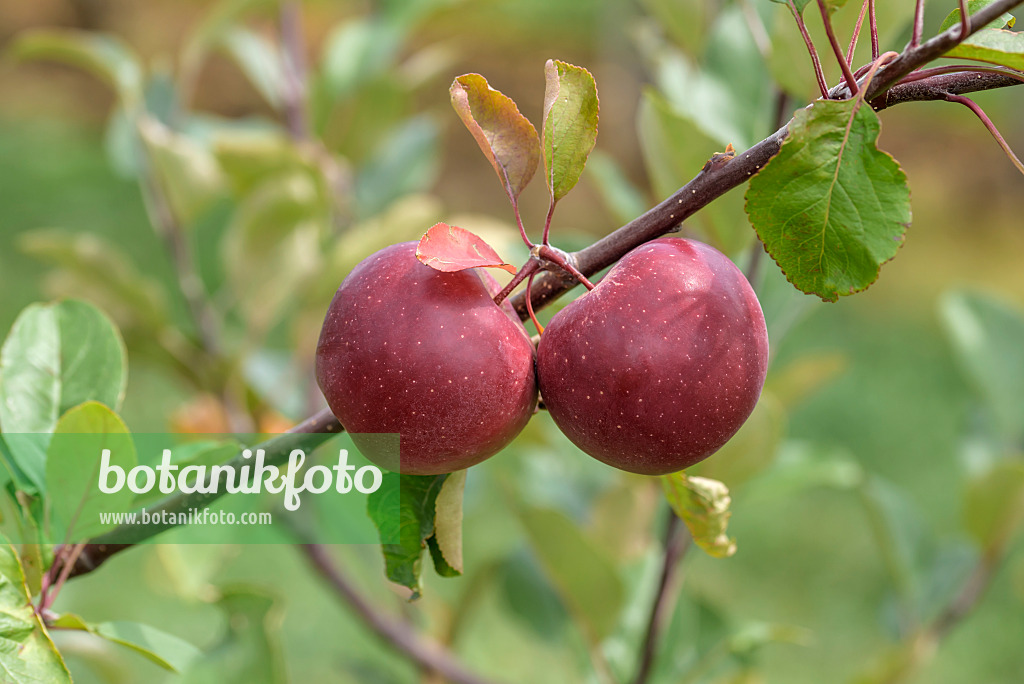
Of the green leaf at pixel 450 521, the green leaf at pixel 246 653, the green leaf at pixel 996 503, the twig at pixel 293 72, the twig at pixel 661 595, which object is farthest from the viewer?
the twig at pixel 293 72

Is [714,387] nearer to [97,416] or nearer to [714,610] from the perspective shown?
[97,416]

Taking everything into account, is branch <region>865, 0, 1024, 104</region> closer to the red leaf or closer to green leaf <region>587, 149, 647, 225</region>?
the red leaf

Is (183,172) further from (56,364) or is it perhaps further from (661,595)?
(661,595)

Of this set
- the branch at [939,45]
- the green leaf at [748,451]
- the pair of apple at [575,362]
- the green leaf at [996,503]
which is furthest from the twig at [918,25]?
the green leaf at [996,503]

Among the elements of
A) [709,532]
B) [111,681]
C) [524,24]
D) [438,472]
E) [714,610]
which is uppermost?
[438,472]

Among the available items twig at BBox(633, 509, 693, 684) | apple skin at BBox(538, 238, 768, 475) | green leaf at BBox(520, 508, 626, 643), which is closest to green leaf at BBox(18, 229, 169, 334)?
green leaf at BBox(520, 508, 626, 643)

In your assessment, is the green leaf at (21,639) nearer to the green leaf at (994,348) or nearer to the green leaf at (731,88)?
the green leaf at (731,88)

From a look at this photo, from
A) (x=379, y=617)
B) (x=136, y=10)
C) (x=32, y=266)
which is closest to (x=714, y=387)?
(x=379, y=617)
